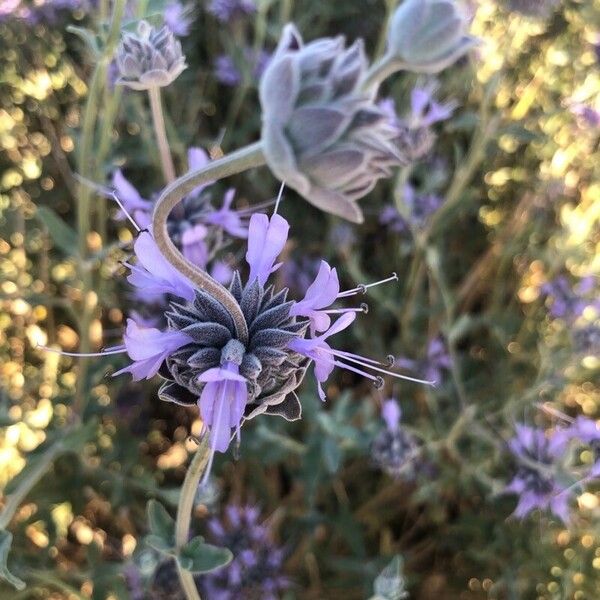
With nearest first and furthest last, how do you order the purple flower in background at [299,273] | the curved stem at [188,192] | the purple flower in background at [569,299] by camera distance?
the curved stem at [188,192], the purple flower in background at [569,299], the purple flower in background at [299,273]

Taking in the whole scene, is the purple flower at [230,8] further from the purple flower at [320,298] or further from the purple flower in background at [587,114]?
the purple flower at [320,298]

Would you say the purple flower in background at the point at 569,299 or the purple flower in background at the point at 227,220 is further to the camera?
the purple flower in background at the point at 569,299

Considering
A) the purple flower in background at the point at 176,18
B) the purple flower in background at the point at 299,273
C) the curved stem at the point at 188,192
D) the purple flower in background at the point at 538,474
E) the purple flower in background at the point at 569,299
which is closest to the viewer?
the curved stem at the point at 188,192

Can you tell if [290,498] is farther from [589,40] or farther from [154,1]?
[589,40]

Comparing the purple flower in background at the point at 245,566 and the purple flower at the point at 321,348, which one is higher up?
the purple flower at the point at 321,348

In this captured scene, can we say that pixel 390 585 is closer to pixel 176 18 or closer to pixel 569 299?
pixel 569 299

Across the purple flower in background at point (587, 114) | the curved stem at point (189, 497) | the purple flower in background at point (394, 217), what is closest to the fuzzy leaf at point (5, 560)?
the curved stem at point (189, 497)

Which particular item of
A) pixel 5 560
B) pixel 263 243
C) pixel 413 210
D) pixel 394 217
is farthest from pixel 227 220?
pixel 394 217

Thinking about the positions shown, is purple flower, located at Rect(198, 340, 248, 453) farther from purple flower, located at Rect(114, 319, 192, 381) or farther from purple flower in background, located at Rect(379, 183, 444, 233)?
purple flower in background, located at Rect(379, 183, 444, 233)
